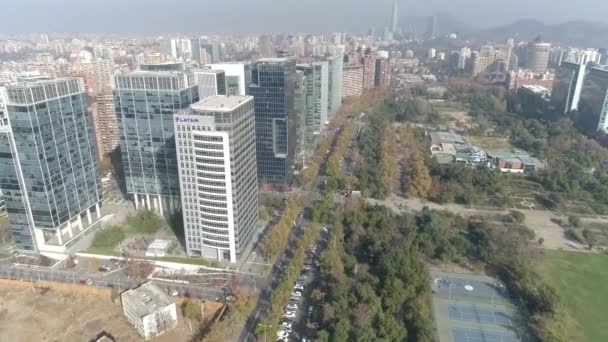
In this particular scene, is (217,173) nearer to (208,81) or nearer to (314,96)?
(208,81)

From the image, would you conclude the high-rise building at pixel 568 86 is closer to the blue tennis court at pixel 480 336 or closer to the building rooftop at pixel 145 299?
the blue tennis court at pixel 480 336

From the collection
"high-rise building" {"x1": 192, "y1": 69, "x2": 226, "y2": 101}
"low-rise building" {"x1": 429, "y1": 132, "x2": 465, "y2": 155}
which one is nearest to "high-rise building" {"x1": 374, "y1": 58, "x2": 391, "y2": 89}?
"low-rise building" {"x1": 429, "y1": 132, "x2": 465, "y2": 155}

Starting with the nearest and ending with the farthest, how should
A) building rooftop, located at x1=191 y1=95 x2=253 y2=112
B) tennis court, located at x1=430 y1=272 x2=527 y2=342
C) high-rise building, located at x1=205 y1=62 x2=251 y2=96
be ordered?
tennis court, located at x1=430 y1=272 x2=527 y2=342
building rooftop, located at x1=191 y1=95 x2=253 y2=112
high-rise building, located at x1=205 y1=62 x2=251 y2=96

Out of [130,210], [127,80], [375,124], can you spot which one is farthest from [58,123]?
[375,124]

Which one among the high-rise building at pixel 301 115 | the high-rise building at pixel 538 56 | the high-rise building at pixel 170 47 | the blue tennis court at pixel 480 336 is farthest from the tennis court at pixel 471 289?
the high-rise building at pixel 538 56

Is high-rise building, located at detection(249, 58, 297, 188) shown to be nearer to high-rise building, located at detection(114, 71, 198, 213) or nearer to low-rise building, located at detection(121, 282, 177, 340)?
high-rise building, located at detection(114, 71, 198, 213)

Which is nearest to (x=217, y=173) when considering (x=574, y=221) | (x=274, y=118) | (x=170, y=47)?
(x=274, y=118)
